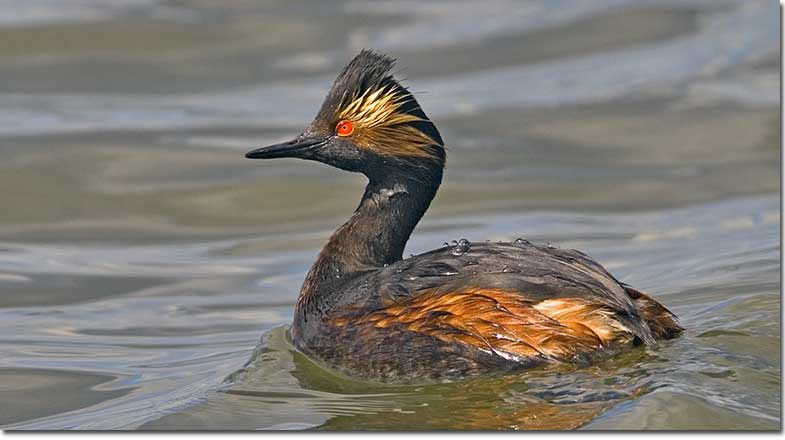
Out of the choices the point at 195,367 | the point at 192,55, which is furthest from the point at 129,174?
the point at 195,367

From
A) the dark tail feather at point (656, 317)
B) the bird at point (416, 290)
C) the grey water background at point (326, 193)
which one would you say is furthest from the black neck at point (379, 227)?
the dark tail feather at point (656, 317)

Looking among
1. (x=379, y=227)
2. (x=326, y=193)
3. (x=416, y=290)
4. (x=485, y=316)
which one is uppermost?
(x=326, y=193)

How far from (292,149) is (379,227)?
1.98 ft

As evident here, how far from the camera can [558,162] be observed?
479 inches

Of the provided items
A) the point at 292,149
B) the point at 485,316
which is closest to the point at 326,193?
the point at 292,149

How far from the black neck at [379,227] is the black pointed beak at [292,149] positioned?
0.35 m

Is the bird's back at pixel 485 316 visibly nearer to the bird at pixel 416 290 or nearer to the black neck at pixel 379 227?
the bird at pixel 416 290

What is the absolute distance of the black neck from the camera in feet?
24.8

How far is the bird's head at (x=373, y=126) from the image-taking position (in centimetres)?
743

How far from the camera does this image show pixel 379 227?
25.0 feet

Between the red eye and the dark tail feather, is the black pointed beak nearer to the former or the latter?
the red eye

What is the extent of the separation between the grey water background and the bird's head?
1065mm

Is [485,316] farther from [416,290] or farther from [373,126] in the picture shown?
[373,126]

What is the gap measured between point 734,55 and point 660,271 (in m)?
5.10
